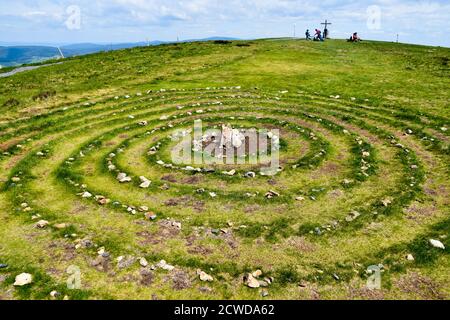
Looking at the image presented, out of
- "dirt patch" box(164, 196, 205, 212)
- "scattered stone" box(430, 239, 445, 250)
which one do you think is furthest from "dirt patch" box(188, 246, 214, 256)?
"scattered stone" box(430, 239, 445, 250)

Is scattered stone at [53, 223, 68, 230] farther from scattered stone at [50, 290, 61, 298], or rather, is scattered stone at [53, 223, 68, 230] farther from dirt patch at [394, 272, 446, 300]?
dirt patch at [394, 272, 446, 300]

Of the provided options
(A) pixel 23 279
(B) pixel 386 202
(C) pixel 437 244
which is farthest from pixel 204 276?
(B) pixel 386 202

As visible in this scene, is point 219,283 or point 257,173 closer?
point 219,283

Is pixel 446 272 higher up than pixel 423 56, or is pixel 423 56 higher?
pixel 423 56

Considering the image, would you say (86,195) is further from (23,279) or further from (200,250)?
(200,250)

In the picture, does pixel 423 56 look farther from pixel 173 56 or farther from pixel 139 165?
pixel 139 165

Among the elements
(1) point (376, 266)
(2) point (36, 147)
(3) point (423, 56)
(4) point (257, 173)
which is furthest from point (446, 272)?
(3) point (423, 56)
